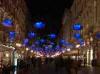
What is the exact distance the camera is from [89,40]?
228ft

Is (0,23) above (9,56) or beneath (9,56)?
above

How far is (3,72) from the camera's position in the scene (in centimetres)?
3444

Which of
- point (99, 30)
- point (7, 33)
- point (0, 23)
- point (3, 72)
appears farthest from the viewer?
point (99, 30)

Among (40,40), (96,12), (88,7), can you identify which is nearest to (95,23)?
(96,12)

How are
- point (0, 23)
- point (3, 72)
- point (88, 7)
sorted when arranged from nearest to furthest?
point (3, 72), point (0, 23), point (88, 7)

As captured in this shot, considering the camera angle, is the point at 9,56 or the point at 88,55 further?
the point at 88,55

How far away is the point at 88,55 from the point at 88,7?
14.1 metres

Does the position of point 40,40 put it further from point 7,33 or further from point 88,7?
point 7,33

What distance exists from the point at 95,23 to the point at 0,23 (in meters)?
26.8

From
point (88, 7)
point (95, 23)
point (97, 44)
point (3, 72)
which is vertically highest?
point (88, 7)

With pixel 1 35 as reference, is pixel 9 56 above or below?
below

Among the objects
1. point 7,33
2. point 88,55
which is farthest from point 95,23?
point 7,33

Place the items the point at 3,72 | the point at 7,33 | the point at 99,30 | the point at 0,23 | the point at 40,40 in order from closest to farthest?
the point at 3,72 < the point at 0,23 < the point at 7,33 < the point at 99,30 < the point at 40,40

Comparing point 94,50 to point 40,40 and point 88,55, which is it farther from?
point 40,40
